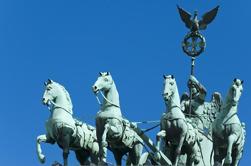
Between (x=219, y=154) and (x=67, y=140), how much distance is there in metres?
3.87

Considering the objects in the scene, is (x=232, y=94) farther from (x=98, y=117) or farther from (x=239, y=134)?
(x=98, y=117)

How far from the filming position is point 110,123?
2816 cm

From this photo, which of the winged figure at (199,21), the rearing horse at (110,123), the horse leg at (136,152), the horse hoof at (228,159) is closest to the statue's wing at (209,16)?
the winged figure at (199,21)

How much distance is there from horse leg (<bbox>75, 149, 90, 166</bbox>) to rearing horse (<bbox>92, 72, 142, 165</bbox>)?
49.1 inches

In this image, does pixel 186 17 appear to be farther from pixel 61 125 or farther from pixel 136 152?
pixel 61 125

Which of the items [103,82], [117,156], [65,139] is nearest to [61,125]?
[65,139]

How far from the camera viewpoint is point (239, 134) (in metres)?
27.9

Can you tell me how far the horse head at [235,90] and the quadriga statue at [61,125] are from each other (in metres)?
4.19

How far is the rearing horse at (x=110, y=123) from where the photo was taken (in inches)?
1106

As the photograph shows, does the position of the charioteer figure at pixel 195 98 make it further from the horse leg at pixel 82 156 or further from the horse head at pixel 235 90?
the horse head at pixel 235 90

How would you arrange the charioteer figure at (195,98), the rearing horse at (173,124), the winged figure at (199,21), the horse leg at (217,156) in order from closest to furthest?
the rearing horse at (173,124) → the horse leg at (217,156) → the charioteer figure at (195,98) → the winged figure at (199,21)

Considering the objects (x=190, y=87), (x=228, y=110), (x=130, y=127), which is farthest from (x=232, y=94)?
(x=190, y=87)

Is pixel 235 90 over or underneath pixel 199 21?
underneath

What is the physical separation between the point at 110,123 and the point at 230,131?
9.85ft
